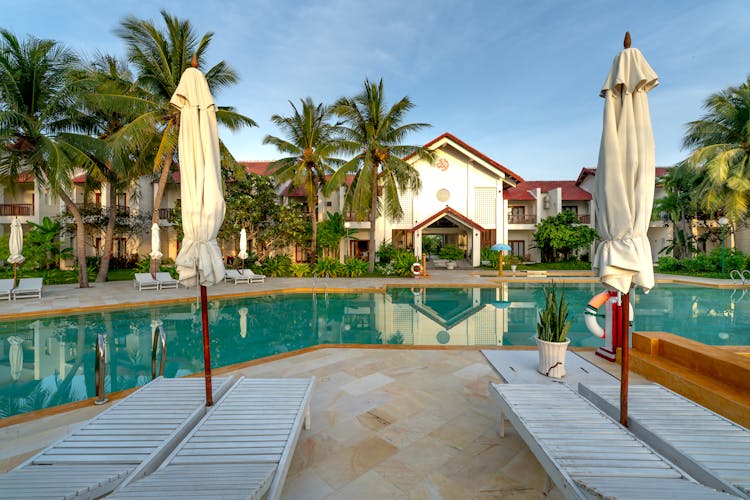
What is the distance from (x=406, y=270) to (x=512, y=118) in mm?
16012

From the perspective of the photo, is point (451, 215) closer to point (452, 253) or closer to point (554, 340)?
point (452, 253)

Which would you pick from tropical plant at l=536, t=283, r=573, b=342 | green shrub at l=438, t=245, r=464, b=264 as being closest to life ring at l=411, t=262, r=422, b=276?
green shrub at l=438, t=245, r=464, b=264

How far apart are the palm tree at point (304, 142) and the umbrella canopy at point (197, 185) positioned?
51.6 ft

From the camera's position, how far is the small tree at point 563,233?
22.4 m

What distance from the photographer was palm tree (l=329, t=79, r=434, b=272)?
17.3 m

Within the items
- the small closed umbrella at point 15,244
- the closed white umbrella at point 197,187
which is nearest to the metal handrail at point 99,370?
the closed white umbrella at point 197,187

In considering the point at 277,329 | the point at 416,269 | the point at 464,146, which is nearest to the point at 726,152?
the point at 464,146

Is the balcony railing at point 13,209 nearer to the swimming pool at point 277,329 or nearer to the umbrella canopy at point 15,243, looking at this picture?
the umbrella canopy at point 15,243

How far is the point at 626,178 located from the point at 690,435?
1.99m

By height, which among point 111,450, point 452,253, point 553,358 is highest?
point 452,253

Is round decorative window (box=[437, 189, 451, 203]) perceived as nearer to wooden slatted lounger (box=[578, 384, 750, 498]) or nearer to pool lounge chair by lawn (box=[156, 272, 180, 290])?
pool lounge chair by lawn (box=[156, 272, 180, 290])

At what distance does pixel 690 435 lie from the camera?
92.0 inches

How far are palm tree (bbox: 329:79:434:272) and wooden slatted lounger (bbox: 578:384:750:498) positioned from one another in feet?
50.5

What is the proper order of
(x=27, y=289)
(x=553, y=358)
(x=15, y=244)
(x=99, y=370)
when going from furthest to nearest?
(x=15, y=244)
(x=27, y=289)
(x=553, y=358)
(x=99, y=370)
